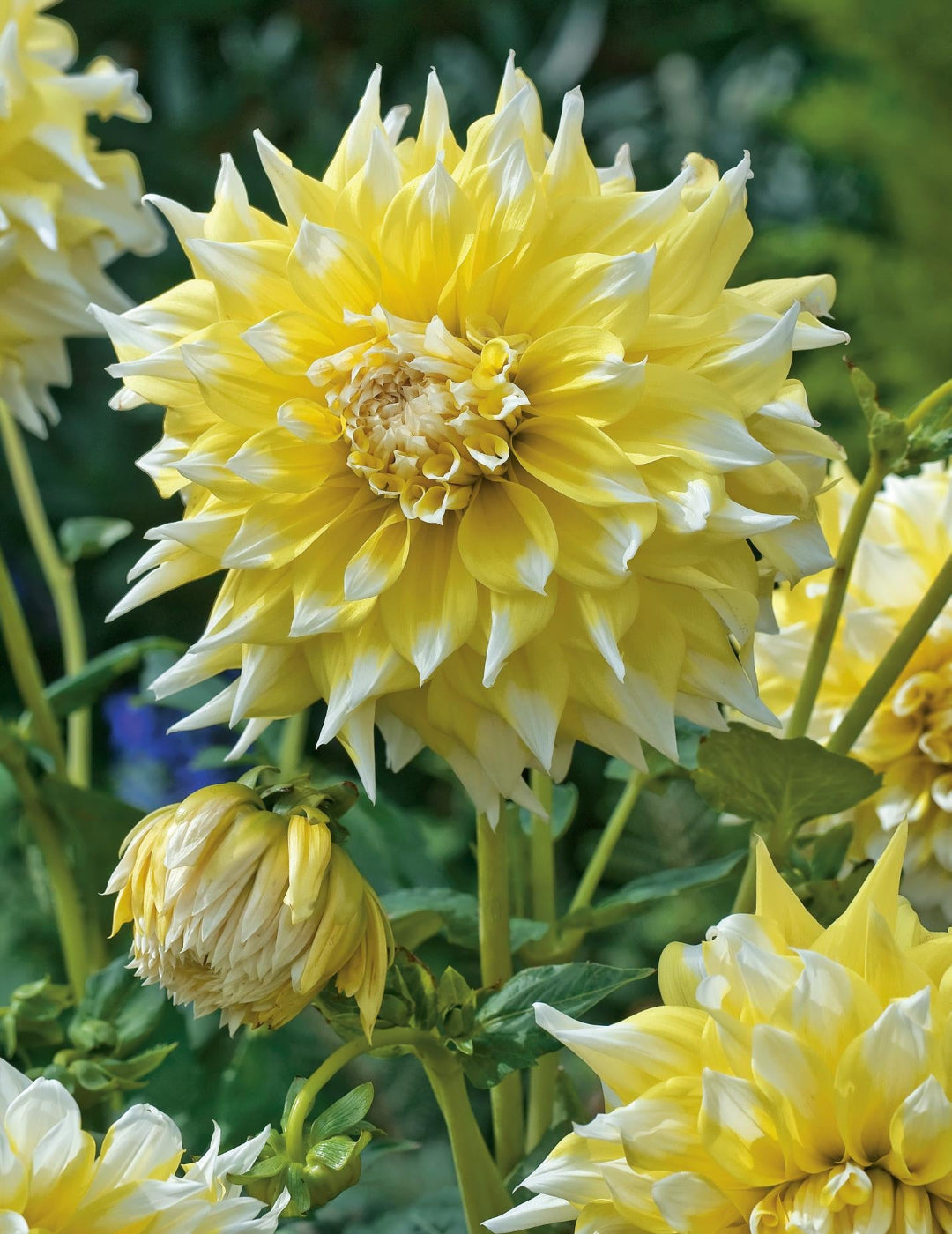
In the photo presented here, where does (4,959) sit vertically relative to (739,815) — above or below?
below

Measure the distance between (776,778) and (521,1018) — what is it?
0.08 m

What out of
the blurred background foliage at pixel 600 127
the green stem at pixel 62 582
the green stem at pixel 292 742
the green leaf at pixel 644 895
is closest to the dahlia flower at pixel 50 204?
the green stem at pixel 62 582

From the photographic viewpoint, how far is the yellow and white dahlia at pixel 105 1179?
250 mm

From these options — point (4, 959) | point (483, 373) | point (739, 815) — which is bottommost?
point (4, 959)

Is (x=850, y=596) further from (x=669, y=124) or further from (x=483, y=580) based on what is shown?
(x=669, y=124)

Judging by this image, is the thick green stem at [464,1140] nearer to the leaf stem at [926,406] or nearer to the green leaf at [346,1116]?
the green leaf at [346,1116]

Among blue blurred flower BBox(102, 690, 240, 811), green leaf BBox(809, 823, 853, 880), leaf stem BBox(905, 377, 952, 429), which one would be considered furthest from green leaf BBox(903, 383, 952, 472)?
blue blurred flower BBox(102, 690, 240, 811)

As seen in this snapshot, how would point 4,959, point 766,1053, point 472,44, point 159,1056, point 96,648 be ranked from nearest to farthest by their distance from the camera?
point 766,1053
point 159,1056
point 4,959
point 96,648
point 472,44

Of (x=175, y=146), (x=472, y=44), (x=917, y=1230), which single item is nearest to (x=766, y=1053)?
(x=917, y=1230)

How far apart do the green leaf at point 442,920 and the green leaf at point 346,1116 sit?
0.08 m

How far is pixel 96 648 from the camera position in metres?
1.13

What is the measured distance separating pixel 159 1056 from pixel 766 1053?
0.60 ft

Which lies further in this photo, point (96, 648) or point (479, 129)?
point (96, 648)

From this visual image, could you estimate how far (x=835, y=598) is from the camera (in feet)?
1.06
